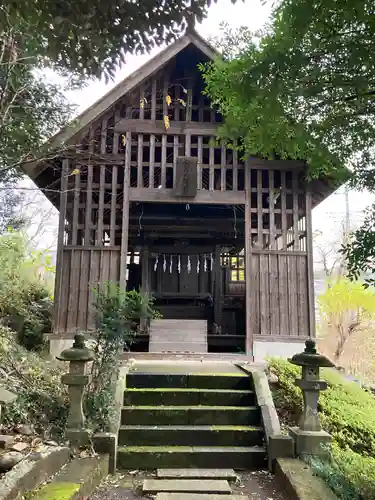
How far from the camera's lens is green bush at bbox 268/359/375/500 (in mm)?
3867

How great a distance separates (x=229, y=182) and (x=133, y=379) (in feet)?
17.4

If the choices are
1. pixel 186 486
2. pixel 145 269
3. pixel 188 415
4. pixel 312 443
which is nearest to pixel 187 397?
pixel 188 415

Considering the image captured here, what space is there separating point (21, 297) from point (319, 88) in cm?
771

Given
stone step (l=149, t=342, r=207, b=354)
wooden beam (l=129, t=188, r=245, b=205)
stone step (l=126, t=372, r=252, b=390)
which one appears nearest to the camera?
stone step (l=126, t=372, r=252, b=390)

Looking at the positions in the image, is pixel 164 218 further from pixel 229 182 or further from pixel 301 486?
pixel 301 486

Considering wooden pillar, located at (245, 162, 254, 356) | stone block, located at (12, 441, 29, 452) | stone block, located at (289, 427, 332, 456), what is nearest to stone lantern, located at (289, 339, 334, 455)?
stone block, located at (289, 427, 332, 456)

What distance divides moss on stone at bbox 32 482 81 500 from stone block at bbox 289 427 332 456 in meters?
2.39

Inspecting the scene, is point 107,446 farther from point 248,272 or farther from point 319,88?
point 248,272

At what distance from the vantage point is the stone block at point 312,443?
4594 mm

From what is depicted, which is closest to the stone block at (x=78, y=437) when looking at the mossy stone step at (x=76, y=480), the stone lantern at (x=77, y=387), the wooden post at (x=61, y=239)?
the stone lantern at (x=77, y=387)

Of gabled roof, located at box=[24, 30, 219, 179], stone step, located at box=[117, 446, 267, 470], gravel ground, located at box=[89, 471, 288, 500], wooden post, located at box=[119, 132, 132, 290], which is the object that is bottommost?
gravel ground, located at box=[89, 471, 288, 500]

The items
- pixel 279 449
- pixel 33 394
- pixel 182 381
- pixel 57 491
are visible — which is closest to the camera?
pixel 57 491

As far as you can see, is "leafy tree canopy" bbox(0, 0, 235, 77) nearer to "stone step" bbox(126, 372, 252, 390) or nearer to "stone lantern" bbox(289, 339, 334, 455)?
"stone lantern" bbox(289, 339, 334, 455)

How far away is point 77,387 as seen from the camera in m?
4.64
